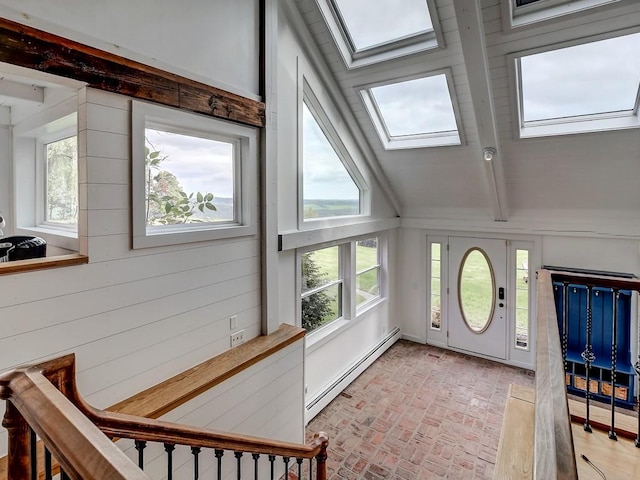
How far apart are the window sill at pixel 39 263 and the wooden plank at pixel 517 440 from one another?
2.50 meters

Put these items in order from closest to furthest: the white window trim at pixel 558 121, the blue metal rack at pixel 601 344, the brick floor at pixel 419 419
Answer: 1. the white window trim at pixel 558 121
2. the brick floor at pixel 419 419
3. the blue metal rack at pixel 601 344

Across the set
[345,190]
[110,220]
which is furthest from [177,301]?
[345,190]

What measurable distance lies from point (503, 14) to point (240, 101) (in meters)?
2.13

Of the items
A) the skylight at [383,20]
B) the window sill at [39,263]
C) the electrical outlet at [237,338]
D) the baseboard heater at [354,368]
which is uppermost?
the skylight at [383,20]

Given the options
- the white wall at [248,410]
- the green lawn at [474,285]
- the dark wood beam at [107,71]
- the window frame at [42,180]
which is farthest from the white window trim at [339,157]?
the window frame at [42,180]

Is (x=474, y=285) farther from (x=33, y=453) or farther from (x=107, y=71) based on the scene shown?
(x=33, y=453)

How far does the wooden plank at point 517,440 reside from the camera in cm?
192

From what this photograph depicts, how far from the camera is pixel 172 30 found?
2.15 metres

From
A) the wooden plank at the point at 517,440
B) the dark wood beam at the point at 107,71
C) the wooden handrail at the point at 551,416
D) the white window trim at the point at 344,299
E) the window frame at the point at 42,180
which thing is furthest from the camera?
the white window trim at the point at 344,299

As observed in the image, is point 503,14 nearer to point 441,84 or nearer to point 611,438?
point 441,84

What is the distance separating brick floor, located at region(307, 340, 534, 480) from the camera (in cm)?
314

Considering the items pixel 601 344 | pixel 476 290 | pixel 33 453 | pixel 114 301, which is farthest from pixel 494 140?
pixel 33 453

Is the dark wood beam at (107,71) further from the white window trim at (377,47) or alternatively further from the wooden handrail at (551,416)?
the wooden handrail at (551,416)

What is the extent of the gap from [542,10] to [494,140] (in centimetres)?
125
